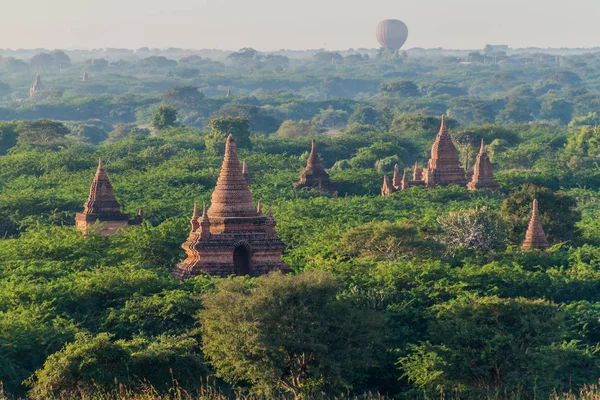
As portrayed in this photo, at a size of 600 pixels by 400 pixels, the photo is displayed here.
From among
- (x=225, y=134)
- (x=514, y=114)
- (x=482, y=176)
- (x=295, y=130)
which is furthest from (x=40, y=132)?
(x=514, y=114)

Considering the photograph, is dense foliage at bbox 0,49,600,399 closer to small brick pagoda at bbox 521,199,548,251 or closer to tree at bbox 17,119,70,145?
small brick pagoda at bbox 521,199,548,251

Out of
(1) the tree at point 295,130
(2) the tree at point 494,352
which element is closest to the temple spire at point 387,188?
(2) the tree at point 494,352

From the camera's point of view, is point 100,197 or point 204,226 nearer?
point 204,226

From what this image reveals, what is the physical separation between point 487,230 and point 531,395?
2072 cm

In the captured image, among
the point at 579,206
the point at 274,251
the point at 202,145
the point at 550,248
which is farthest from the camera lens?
the point at 202,145

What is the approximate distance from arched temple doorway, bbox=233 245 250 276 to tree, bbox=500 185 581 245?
17.1m

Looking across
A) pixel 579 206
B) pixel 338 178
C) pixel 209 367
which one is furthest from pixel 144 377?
pixel 338 178

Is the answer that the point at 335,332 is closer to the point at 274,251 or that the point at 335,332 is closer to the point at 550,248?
the point at 274,251

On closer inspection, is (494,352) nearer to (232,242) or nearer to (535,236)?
(232,242)

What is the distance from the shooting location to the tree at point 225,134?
372ft

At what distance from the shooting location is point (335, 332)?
39219 mm

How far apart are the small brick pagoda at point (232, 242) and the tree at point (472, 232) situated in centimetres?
1095

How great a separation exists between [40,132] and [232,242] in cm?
7627

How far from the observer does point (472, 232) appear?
5712cm
